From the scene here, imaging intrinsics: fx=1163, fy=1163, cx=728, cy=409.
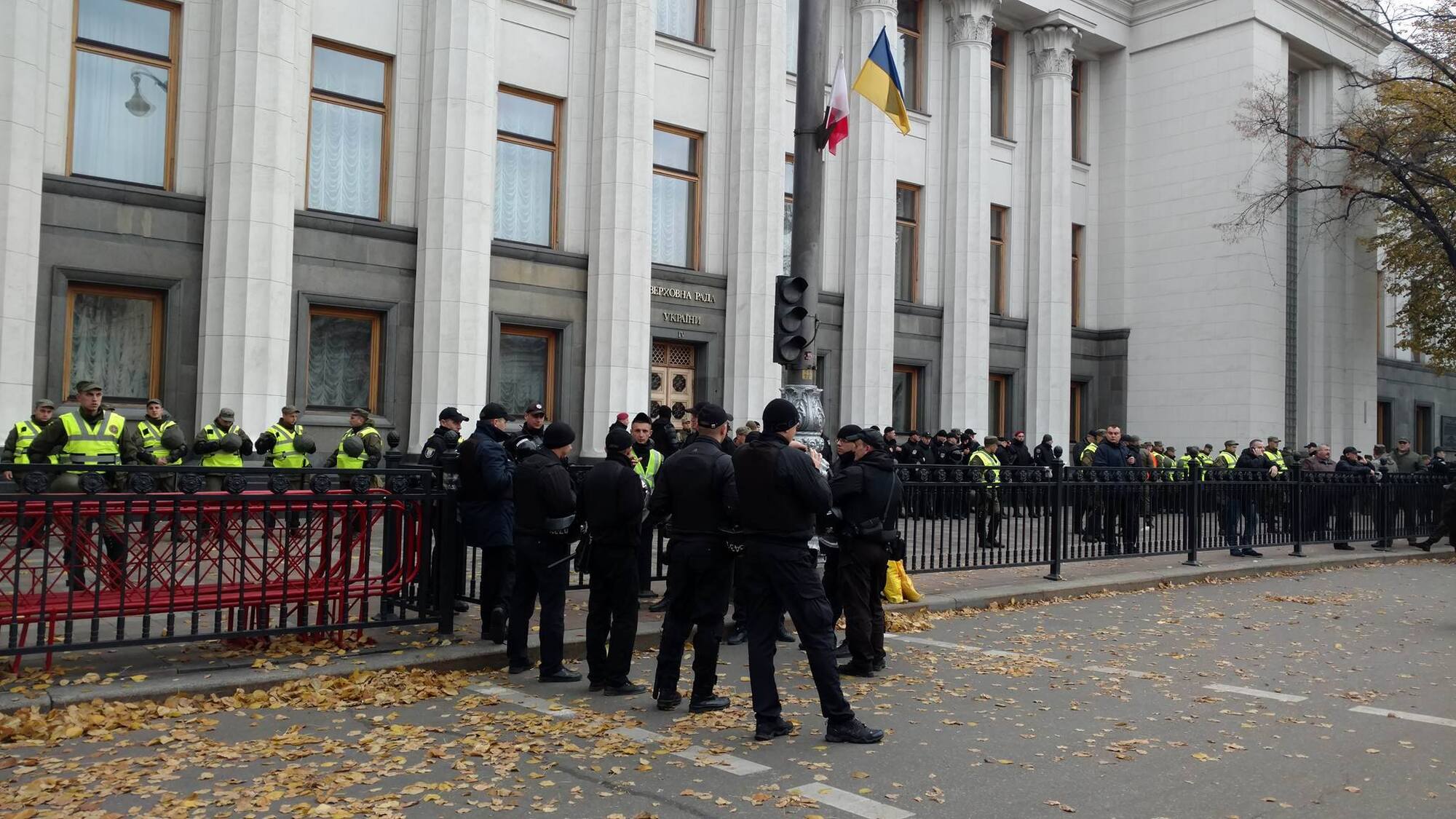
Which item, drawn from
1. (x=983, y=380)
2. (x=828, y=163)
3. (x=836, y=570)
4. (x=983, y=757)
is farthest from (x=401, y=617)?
(x=983, y=380)

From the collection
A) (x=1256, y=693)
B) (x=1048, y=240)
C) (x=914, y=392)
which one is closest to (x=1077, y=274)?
(x=1048, y=240)

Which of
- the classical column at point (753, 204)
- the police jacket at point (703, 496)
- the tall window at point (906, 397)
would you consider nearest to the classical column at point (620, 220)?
the classical column at point (753, 204)

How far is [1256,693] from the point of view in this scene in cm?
799

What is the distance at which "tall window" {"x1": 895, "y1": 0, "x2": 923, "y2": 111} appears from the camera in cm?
2858

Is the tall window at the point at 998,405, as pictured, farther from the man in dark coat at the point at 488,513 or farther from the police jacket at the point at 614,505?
the police jacket at the point at 614,505

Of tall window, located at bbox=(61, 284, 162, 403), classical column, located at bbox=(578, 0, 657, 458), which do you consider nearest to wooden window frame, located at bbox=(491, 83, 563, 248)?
classical column, located at bbox=(578, 0, 657, 458)

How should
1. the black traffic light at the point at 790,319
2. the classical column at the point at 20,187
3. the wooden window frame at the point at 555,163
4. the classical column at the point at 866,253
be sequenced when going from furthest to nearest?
the classical column at the point at 866,253, the wooden window frame at the point at 555,163, the classical column at the point at 20,187, the black traffic light at the point at 790,319

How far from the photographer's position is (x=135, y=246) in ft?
54.7

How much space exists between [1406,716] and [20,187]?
16.3 m

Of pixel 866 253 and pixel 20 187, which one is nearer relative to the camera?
pixel 20 187

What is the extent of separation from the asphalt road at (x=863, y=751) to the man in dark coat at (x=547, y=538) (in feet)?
1.19

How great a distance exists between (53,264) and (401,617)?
34.6 feet

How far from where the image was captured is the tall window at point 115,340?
16.3 meters

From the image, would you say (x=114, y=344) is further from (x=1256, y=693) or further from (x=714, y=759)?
(x=1256, y=693)
